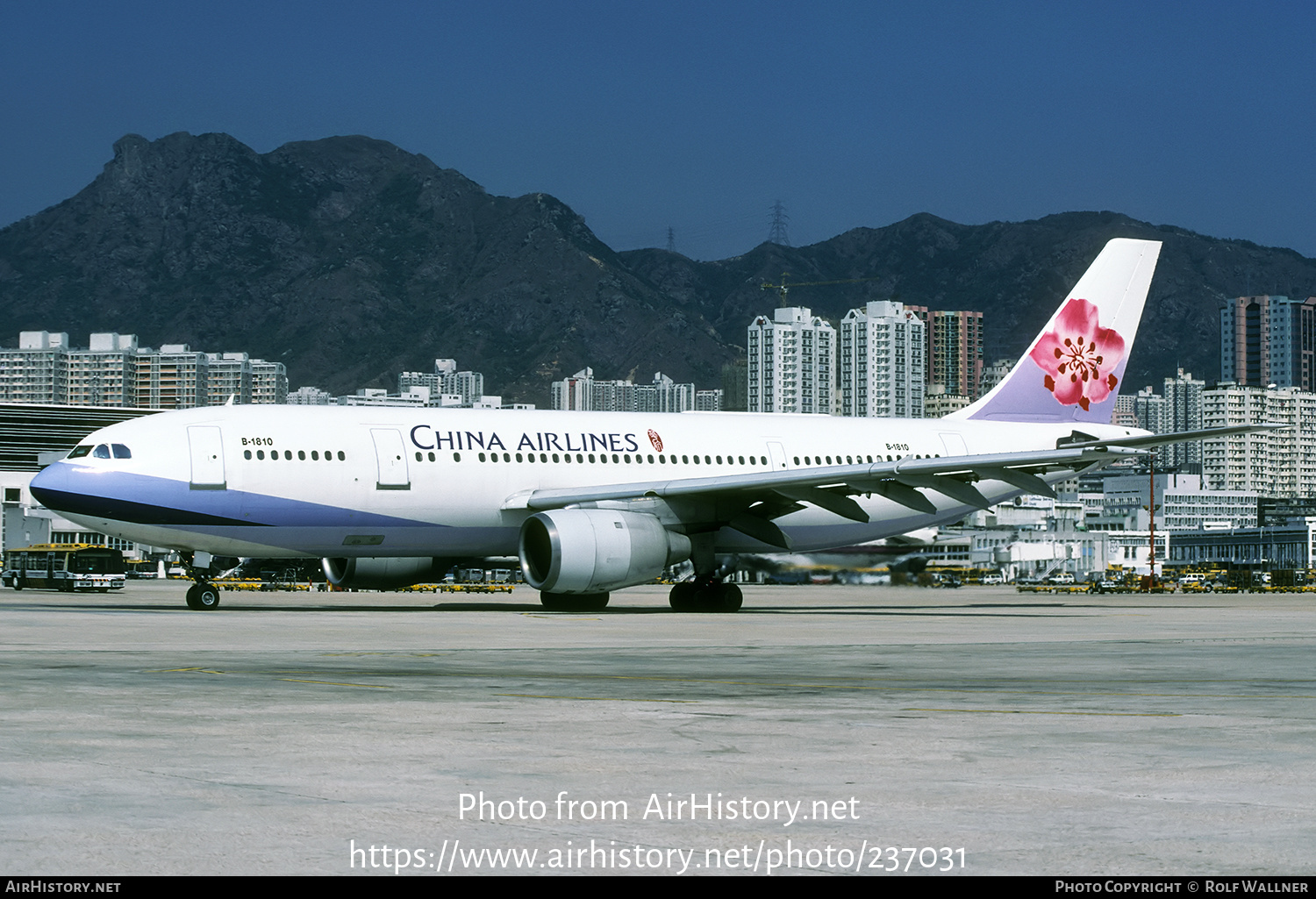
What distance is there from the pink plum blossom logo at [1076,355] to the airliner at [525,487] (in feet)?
12.5

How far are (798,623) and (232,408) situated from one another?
11998mm

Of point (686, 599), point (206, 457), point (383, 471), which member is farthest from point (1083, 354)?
point (206, 457)

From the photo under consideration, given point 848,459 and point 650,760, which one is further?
point 848,459

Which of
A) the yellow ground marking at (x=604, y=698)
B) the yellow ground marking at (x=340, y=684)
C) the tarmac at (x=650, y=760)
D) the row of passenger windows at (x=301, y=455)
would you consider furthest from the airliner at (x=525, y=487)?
the yellow ground marking at (x=604, y=698)

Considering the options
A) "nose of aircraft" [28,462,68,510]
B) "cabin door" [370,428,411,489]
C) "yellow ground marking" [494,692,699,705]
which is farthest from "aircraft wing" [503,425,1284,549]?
"yellow ground marking" [494,692,699,705]

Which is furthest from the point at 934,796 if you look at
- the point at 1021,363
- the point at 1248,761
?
the point at 1021,363

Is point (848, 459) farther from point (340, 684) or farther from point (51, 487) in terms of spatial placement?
point (340, 684)

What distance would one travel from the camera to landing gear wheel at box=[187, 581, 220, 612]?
31.0 m

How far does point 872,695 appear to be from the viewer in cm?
1348

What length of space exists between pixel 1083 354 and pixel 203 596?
22806mm

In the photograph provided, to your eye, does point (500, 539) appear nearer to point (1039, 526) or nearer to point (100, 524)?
point (100, 524)

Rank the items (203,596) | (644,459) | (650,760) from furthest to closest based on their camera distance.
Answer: (644,459), (203,596), (650,760)

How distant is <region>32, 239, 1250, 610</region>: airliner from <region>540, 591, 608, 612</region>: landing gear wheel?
5 cm

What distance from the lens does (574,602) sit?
3297 centimetres
